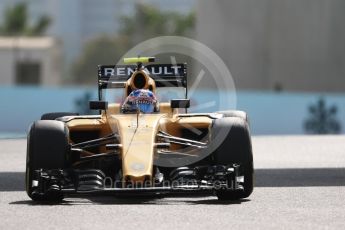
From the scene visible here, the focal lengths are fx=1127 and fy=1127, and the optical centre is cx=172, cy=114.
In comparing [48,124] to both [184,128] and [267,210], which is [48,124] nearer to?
[184,128]

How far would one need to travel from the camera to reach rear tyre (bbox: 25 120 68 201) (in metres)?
13.6

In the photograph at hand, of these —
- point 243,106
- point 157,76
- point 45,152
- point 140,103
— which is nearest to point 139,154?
point 45,152

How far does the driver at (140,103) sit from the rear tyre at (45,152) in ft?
5.01

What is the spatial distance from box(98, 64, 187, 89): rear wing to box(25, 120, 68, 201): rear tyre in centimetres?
254

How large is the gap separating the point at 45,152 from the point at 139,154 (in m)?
1.17

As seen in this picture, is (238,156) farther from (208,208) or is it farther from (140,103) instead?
(140,103)

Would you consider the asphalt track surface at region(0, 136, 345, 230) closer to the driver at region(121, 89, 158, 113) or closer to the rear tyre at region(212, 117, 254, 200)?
the rear tyre at region(212, 117, 254, 200)

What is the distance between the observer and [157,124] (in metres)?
14.4

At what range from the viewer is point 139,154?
44.0ft

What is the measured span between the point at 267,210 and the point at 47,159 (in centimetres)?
286

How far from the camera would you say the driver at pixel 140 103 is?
15048mm

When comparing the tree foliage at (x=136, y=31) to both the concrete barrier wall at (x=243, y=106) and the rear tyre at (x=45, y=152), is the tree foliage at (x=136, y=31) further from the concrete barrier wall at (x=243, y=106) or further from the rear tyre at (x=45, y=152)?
the rear tyre at (x=45, y=152)

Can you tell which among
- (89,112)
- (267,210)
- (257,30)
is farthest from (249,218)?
(257,30)

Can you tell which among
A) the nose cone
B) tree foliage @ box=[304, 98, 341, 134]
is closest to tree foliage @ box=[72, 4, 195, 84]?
tree foliage @ box=[304, 98, 341, 134]
